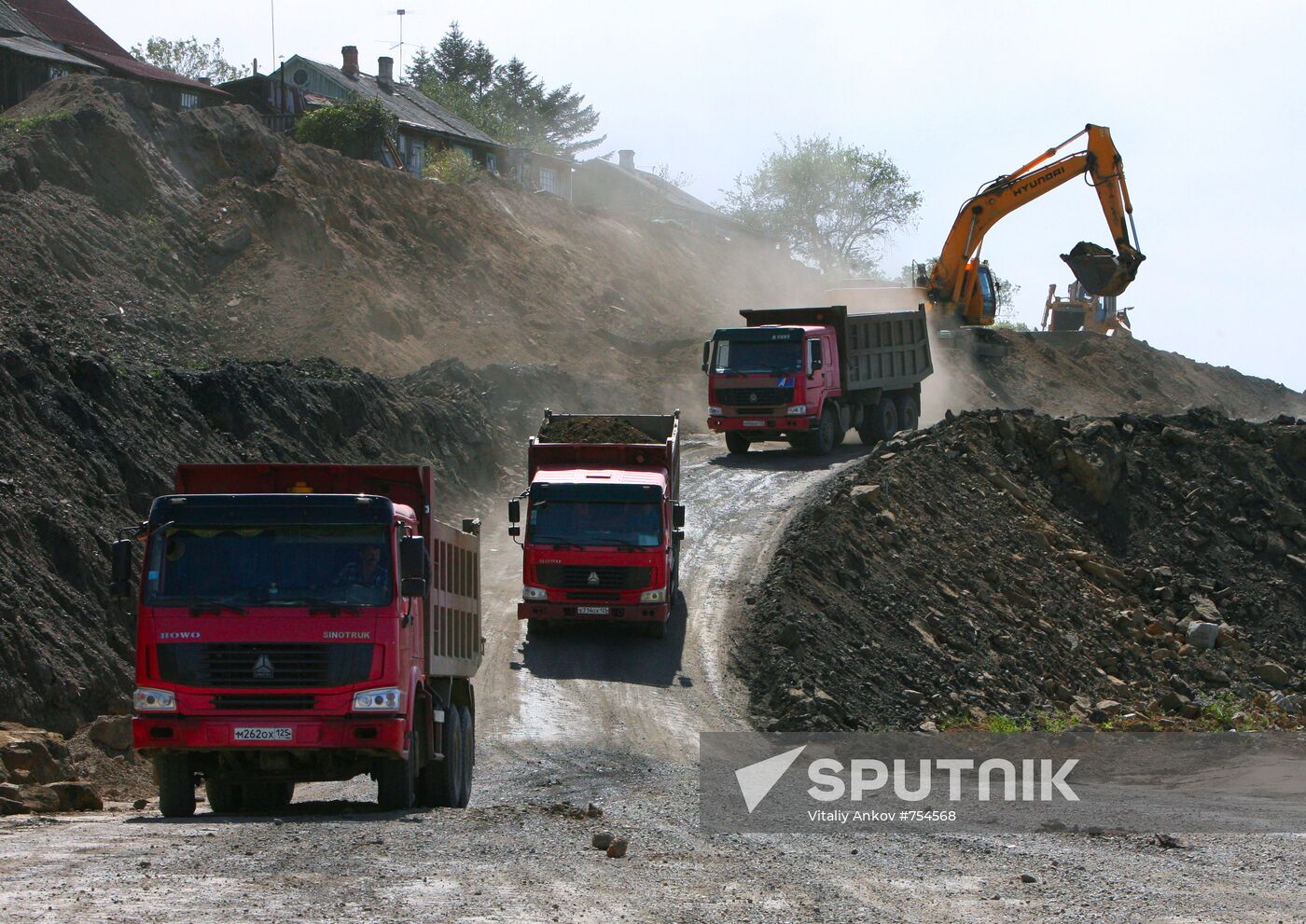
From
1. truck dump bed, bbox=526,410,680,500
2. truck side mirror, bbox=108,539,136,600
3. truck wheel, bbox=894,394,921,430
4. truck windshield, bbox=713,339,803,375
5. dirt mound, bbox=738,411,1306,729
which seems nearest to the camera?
truck side mirror, bbox=108,539,136,600

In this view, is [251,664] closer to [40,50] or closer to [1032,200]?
[1032,200]

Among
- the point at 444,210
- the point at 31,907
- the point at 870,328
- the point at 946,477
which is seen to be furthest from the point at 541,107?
the point at 31,907

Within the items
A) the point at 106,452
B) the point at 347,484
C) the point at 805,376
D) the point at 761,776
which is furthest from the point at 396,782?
the point at 805,376

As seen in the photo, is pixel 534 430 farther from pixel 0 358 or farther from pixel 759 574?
pixel 0 358

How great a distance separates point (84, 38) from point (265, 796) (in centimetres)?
5397

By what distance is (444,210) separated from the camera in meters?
52.1

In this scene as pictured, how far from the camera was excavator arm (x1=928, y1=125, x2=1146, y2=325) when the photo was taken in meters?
38.8

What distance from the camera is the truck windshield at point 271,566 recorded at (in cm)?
1184

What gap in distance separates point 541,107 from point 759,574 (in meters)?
93.0

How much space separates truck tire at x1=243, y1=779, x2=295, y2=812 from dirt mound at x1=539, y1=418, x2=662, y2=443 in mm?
11770

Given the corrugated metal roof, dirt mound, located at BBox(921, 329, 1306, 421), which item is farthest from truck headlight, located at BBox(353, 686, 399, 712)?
the corrugated metal roof

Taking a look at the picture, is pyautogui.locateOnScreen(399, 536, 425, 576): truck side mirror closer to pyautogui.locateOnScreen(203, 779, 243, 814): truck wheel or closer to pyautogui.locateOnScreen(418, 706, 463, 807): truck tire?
pyautogui.locateOnScreen(418, 706, 463, 807): truck tire

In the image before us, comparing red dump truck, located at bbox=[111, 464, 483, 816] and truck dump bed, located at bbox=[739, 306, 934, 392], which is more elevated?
truck dump bed, located at bbox=[739, 306, 934, 392]

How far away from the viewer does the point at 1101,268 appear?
3850 cm
